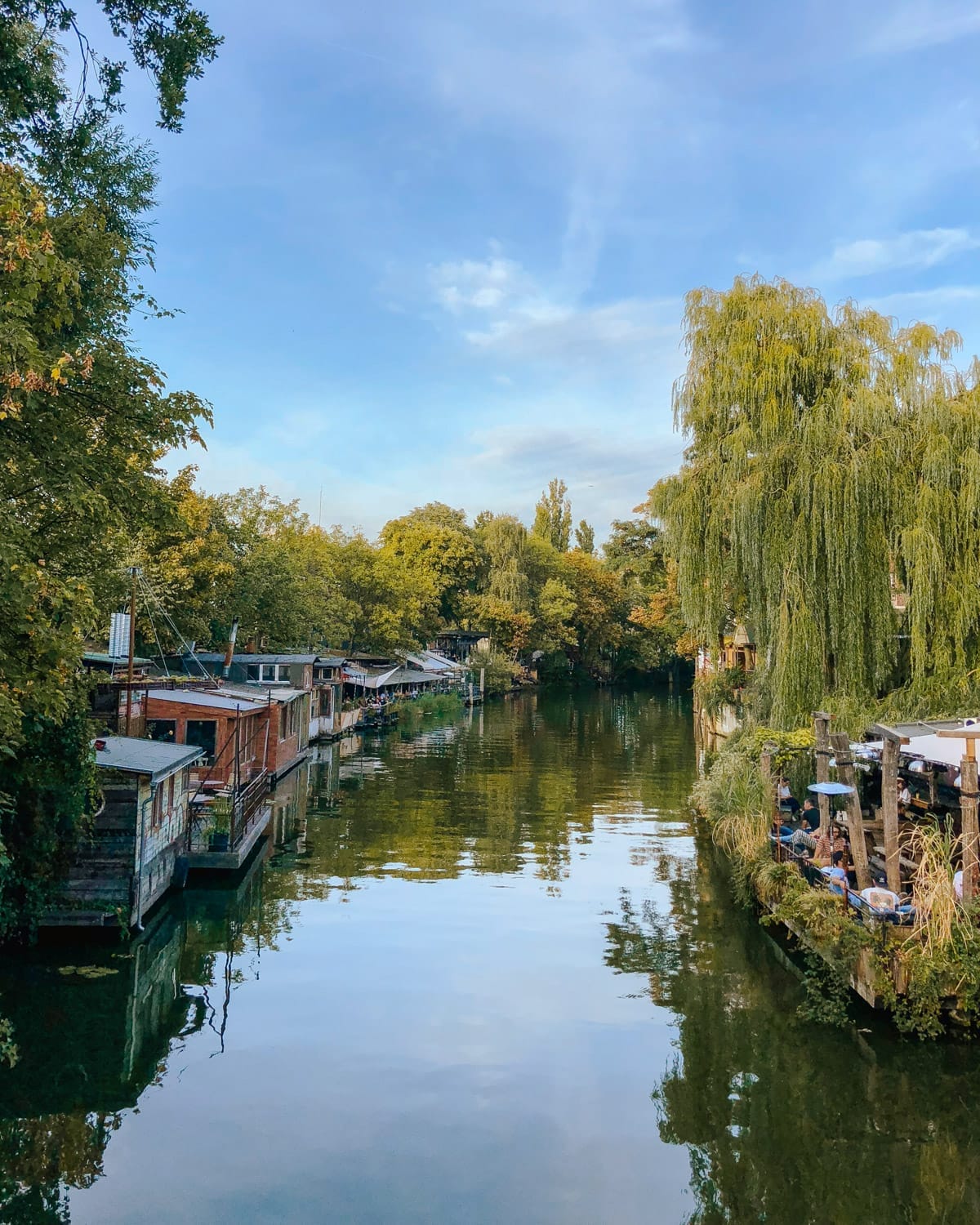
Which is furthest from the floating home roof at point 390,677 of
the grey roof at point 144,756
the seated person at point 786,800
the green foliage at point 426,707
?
the seated person at point 786,800

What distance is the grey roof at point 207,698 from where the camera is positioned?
24.9m

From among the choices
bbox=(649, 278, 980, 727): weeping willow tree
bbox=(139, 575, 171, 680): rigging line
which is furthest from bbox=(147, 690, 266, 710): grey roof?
bbox=(649, 278, 980, 727): weeping willow tree

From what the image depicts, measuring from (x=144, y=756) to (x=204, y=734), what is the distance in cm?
998

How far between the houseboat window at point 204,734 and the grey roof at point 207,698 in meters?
0.77

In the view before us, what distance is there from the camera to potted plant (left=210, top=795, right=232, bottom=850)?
1922cm

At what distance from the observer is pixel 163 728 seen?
1009 inches

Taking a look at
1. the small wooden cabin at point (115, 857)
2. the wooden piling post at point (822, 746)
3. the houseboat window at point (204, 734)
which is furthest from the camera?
the houseboat window at point (204, 734)

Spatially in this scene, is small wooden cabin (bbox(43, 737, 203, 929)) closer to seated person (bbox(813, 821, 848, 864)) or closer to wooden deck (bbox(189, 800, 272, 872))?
wooden deck (bbox(189, 800, 272, 872))

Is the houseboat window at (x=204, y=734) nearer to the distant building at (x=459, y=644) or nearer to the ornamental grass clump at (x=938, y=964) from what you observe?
the ornamental grass clump at (x=938, y=964)

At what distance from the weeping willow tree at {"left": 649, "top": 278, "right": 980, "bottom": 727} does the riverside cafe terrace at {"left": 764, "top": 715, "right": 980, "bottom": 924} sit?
2232 mm

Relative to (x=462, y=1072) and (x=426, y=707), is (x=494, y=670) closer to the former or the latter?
(x=426, y=707)

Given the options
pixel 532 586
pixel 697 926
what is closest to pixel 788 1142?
pixel 697 926

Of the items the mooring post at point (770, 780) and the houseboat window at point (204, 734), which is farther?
the houseboat window at point (204, 734)

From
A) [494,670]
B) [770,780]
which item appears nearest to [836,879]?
[770,780]
